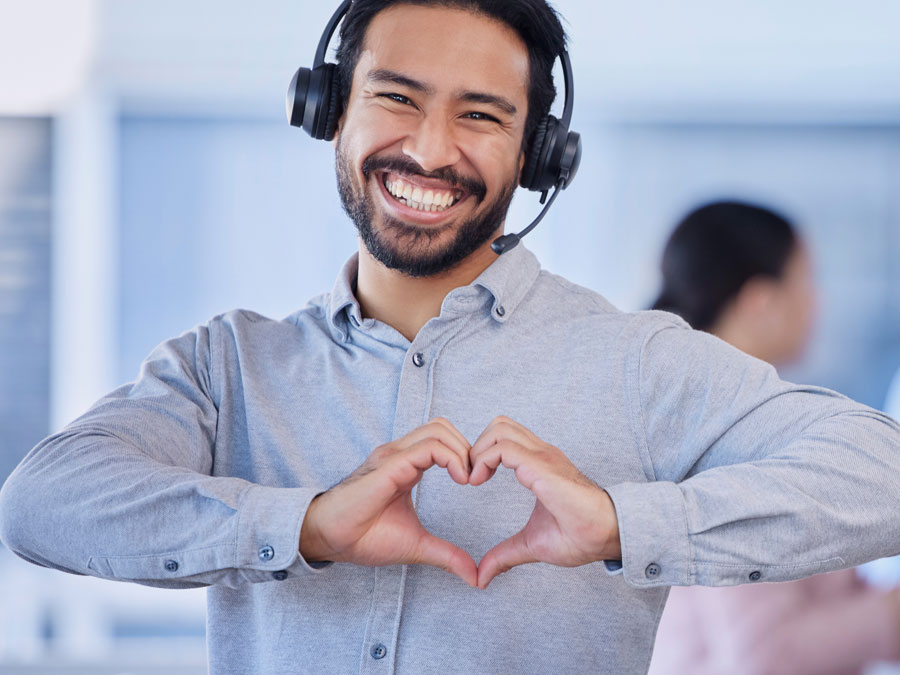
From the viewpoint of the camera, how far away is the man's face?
4.33 feet

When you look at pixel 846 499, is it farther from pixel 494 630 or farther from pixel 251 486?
pixel 251 486

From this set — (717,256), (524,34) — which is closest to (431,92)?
(524,34)

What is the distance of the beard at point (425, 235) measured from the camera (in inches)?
52.6

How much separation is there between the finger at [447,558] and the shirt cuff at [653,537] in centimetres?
19

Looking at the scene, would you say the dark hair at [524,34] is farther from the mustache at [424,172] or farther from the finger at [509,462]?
the finger at [509,462]

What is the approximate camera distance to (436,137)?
4.29ft

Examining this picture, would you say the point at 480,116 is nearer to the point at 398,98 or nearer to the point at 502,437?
the point at 398,98

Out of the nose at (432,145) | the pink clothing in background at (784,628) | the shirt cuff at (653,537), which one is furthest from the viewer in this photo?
the pink clothing in background at (784,628)

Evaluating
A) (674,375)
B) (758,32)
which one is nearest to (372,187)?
(674,375)

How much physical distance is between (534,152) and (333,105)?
0.33m

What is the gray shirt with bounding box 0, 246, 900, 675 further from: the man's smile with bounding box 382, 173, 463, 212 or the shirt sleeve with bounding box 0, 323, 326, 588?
the man's smile with bounding box 382, 173, 463, 212

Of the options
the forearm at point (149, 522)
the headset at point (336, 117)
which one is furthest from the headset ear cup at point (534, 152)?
the forearm at point (149, 522)

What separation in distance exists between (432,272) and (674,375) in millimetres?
393

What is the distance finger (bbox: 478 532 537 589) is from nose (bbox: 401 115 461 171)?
22.0 inches
